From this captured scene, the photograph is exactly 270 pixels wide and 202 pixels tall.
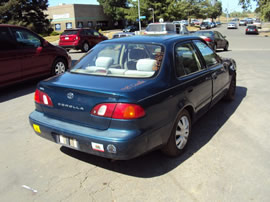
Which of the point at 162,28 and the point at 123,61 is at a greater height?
the point at 162,28

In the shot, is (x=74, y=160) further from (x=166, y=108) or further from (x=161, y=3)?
(x=161, y=3)

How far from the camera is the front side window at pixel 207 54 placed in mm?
4472

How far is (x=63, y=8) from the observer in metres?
62.1

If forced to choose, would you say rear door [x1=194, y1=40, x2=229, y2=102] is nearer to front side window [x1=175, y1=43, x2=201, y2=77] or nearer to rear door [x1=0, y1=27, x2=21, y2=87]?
front side window [x1=175, y1=43, x2=201, y2=77]

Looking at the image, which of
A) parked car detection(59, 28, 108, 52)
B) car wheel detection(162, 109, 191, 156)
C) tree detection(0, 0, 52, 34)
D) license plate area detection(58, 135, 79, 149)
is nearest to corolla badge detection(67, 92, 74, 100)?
license plate area detection(58, 135, 79, 149)

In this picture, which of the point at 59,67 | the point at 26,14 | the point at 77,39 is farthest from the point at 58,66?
the point at 26,14

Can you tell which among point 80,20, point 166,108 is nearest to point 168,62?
point 166,108

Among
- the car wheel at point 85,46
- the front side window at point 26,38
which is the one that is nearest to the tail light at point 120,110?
the front side window at point 26,38

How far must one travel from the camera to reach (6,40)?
6.82 meters

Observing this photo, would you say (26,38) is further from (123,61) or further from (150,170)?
(150,170)

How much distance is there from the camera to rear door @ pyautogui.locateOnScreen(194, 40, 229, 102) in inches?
177

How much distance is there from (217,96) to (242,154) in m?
1.44

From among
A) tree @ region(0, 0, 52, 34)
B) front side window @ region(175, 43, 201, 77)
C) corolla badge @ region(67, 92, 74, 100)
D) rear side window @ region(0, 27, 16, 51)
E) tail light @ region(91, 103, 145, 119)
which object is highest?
tree @ region(0, 0, 52, 34)

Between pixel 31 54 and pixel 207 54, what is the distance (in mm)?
4952
